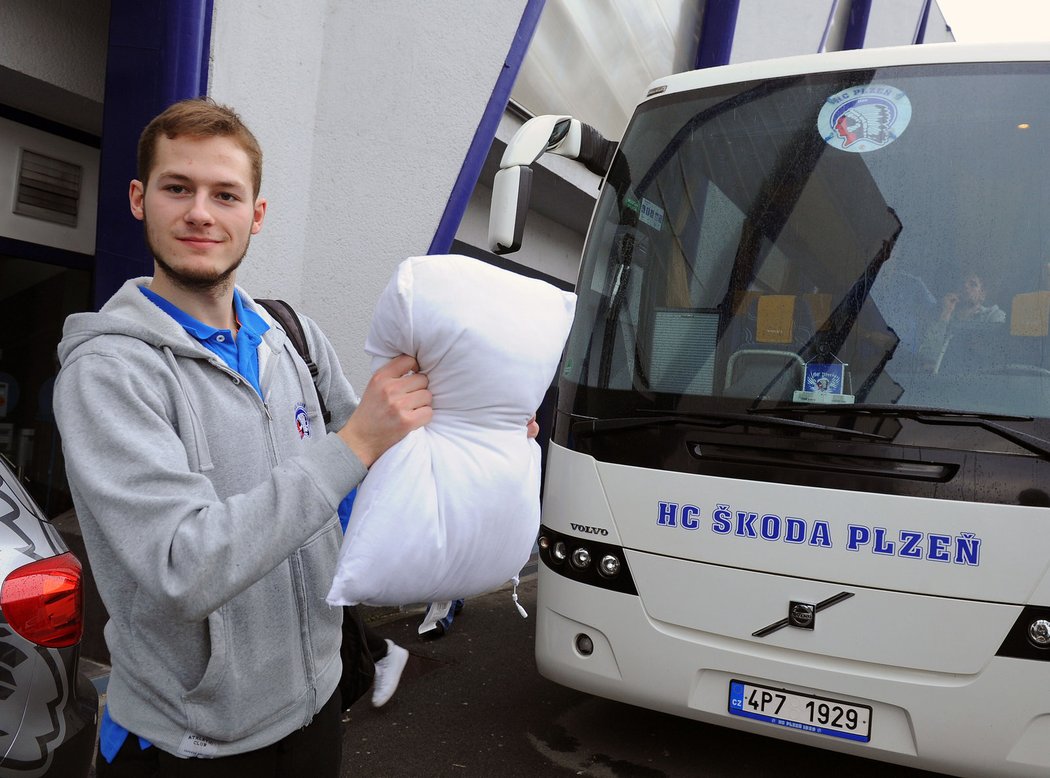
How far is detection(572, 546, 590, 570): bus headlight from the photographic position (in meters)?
3.51

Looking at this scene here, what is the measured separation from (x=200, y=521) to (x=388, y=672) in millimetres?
848

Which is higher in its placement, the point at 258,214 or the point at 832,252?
the point at 832,252

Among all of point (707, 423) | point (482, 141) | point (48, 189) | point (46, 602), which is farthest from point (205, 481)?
point (482, 141)

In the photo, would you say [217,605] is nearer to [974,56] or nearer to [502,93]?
[974,56]

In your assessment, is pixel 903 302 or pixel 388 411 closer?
pixel 388 411

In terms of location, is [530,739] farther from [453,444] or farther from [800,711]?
[453,444]

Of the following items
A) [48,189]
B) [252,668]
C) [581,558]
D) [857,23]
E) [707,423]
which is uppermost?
[857,23]

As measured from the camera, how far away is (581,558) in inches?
139

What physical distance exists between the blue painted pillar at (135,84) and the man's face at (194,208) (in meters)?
2.80

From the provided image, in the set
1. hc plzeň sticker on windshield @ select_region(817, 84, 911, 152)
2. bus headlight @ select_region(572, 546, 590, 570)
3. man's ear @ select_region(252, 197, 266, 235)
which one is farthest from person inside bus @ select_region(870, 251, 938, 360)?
man's ear @ select_region(252, 197, 266, 235)

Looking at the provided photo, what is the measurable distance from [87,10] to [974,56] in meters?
4.13

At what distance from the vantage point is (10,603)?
2053 millimetres

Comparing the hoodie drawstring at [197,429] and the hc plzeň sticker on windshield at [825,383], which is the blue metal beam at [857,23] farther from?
the hoodie drawstring at [197,429]

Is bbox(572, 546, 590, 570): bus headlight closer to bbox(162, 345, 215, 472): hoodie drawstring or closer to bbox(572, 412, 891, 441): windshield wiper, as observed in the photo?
bbox(572, 412, 891, 441): windshield wiper
